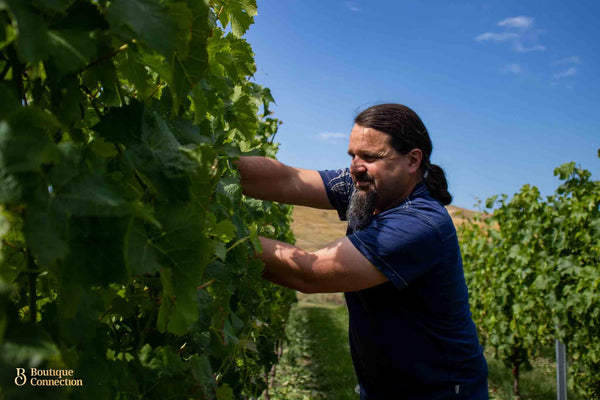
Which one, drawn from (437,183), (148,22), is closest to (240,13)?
(148,22)

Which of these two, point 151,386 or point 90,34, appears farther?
point 151,386

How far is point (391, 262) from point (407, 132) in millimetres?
916

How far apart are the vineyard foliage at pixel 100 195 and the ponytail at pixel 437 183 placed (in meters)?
1.94

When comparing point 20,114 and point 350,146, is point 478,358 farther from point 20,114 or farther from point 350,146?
point 20,114

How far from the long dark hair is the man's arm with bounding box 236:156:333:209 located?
1.56 feet

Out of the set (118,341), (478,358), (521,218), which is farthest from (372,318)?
(521,218)

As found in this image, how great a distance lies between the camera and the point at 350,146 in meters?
2.96

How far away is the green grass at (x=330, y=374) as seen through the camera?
29.3 ft

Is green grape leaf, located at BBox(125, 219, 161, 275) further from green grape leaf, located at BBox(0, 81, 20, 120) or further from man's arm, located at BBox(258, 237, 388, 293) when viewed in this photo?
man's arm, located at BBox(258, 237, 388, 293)

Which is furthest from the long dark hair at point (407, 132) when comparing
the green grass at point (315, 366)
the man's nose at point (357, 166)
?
the green grass at point (315, 366)

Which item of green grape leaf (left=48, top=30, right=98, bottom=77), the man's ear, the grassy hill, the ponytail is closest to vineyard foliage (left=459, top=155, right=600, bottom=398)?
the ponytail

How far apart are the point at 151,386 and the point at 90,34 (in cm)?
73

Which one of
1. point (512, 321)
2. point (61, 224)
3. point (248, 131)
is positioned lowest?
point (512, 321)

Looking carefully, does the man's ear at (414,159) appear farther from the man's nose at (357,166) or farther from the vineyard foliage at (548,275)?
the vineyard foliage at (548,275)
